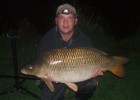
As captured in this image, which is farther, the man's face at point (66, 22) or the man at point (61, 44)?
the man at point (61, 44)

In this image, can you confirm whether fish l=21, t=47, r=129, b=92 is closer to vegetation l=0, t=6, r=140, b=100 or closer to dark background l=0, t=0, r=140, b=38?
vegetation l=0, t=6, r=140, b=100

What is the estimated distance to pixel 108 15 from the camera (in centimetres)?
1013

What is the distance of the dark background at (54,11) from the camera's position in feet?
27.8

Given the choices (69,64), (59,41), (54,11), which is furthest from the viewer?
(54,11)

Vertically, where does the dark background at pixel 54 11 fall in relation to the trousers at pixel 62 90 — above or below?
below

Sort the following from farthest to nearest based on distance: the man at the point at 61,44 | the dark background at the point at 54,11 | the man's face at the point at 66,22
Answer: the dark background at the point at 54,11, the man at the point at 61,44, the man's face at the point at 66,22

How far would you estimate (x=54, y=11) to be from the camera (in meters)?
10.1

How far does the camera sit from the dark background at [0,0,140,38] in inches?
334

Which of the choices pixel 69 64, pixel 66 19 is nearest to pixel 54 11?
pixel 66 19

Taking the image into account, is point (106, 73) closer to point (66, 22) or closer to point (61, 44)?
point (61, 44)

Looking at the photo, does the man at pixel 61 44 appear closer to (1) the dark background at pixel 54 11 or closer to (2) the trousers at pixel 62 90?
(2) the trousers at pixel 62 90

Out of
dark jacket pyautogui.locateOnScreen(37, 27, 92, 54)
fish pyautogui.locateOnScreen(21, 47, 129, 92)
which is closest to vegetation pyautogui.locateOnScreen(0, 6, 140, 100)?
dark jacket pyautogui.locateOnScreen(37, 27, 92, 54)

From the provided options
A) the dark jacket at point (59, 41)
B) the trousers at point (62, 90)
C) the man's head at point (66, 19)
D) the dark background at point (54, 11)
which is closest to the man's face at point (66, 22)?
the man's head at point (66, 19)

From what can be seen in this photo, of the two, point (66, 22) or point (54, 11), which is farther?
point (54, 11)
